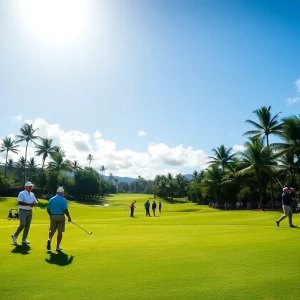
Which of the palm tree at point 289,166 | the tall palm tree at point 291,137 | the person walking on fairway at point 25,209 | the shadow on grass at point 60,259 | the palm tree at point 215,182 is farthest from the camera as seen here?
the palm tree at point 215,182

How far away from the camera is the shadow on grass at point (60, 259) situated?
346 inches

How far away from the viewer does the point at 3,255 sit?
991cm

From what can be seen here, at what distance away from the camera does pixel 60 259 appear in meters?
9.30

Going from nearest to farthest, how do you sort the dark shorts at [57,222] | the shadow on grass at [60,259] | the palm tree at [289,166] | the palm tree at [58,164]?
the shadow on grass at [60,259]
the dark shorts at [57,222]
the palm tree at [289,166]
the palm tree at [58,164]

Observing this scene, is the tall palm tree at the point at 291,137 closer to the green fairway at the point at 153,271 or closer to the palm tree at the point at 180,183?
the green fairway at the point at 153,271

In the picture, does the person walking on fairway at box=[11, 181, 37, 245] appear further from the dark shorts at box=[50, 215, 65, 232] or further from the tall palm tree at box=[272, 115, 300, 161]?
the tall palm tree at box=[272, 115, 300, 161]

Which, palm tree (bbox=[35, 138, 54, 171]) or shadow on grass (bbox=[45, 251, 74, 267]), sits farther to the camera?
palm tree (bbox=[35, 138, 54, 171])

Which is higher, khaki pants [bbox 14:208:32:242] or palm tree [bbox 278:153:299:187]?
palm tree [bbox 278:153:299:187]

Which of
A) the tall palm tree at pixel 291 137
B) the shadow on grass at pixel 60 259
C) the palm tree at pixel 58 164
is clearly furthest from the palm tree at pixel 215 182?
the shadow on grass at pixel 60 259

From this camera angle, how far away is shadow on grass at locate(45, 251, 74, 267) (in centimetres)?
880

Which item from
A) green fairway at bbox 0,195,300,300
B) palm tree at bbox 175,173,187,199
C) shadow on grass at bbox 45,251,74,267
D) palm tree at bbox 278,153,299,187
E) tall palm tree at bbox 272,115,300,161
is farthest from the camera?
palm tree at bbox 175,173,187,199

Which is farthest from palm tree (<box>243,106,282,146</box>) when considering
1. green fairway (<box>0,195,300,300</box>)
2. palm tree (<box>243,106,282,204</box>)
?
green fairway (<box>0,195,300,300</box>)

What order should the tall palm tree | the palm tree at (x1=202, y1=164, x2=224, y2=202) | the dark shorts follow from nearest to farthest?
1. the dark shorts
2. the tall palm tree
3. the palm tree at (x1=202, y1=164, x2=224, y2=202)

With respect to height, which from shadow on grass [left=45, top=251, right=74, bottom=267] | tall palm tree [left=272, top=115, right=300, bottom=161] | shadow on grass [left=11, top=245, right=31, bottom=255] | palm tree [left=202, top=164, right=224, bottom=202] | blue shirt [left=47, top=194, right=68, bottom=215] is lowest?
shadow on grass [left=11, top=245, right=31, bottom=255]
